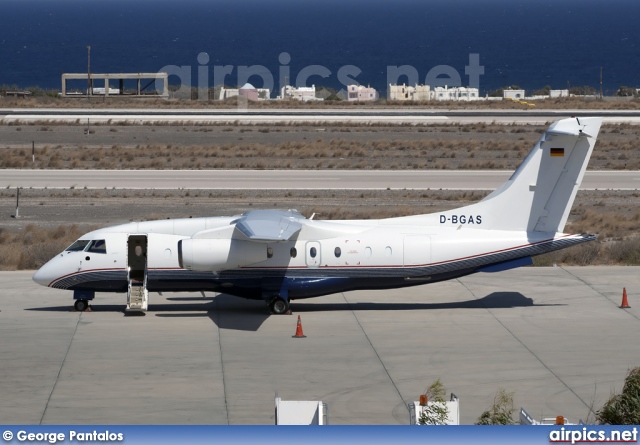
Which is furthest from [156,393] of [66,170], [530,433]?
[66,170]

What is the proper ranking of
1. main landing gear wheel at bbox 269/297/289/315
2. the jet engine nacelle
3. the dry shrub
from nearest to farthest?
the jet engine nacelle
main landing gear wheel at bbox 269/297/289/315
the dry shrub

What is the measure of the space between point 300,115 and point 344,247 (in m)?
59.2

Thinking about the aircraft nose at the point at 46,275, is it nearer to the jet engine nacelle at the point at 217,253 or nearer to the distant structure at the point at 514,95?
the jet engine nacelle at the point at 217,253

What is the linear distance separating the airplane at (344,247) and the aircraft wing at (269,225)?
72 mm

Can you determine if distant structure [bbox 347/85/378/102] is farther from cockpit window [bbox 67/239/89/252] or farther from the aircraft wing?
cockpit window [bbox 67/239/89/252]

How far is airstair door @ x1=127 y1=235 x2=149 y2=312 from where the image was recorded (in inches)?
1009

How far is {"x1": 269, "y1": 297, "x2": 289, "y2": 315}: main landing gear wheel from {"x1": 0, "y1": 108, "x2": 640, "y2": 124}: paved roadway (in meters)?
52.4

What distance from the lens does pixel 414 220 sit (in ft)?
85.5

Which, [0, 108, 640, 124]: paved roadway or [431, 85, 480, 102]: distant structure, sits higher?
[431, 85, 480, 102]: distant structure

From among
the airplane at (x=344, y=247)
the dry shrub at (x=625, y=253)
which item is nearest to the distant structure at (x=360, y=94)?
the dry shrub at (x=625, y=253)

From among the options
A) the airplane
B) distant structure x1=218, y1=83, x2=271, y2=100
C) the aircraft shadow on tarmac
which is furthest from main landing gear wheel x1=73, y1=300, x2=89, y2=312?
distant structure x1=218, y1=83, x2=271, y2=100

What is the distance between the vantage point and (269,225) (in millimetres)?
24641

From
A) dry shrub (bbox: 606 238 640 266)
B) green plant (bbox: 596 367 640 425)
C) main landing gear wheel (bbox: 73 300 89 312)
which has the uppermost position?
green plant (bbox: 596 367 640 425)

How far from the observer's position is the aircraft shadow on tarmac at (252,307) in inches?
1037
